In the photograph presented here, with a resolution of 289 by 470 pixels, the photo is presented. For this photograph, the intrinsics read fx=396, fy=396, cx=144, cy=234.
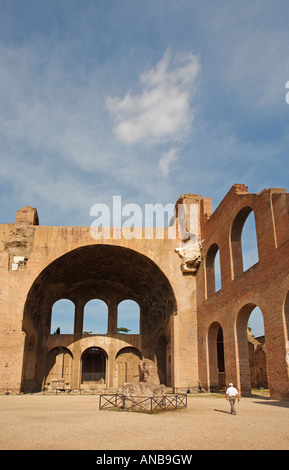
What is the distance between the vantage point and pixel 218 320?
19.0m

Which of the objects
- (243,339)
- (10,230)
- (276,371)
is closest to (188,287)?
(243,339)

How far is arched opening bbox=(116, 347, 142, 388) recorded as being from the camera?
2812 centimetres

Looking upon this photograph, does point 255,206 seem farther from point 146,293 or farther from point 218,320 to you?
point 146,293

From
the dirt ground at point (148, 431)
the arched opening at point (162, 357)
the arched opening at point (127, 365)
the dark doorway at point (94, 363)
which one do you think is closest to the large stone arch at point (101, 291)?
the arched opening at point (162, 357)

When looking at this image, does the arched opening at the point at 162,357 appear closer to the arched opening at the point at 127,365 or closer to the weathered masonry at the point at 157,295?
the weathered masonry at the point at 157,295

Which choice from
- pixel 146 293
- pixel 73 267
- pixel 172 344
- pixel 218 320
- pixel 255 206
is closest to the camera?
pixel 255 206

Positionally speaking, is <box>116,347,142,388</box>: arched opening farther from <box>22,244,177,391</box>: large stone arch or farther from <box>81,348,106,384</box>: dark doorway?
<box>81,348,106,384</box>: dark doorway

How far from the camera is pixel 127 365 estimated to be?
28.3 m

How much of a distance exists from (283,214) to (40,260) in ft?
43.0

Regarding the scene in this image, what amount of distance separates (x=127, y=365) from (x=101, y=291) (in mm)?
5656

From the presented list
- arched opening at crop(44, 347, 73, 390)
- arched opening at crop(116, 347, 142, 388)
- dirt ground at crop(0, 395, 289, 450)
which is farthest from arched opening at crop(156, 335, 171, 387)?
dirt ground at crop(0, 395, 289, 450)

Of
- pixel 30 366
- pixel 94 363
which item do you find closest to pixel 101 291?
pixel 30 366

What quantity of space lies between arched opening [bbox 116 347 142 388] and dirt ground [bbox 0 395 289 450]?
1826 cm

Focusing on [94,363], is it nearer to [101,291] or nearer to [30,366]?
[101,291]
